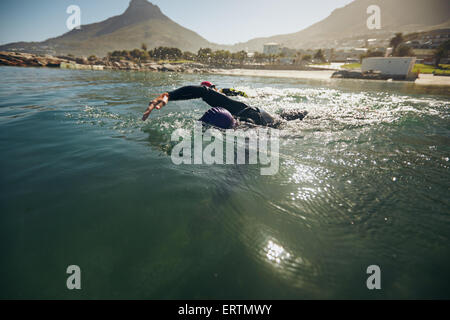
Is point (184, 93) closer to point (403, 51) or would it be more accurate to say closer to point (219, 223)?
point (219, 223)

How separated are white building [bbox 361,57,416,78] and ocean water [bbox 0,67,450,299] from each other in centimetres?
3536

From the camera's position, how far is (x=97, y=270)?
69.1 inches

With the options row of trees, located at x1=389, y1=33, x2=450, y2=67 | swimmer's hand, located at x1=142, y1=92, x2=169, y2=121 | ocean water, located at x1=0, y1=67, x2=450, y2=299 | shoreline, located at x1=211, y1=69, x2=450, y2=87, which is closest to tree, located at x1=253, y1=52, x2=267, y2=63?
shoreline, located at x1=211, y1=69, x2=450, y2=87

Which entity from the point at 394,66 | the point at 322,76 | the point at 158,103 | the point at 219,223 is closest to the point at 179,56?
the point at 322,76

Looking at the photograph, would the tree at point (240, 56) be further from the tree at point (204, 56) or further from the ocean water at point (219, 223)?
the ocean water at point (219, 223)

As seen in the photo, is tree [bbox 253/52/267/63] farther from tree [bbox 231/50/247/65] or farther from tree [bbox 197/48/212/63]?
tree [bbox 197/48/212/63]

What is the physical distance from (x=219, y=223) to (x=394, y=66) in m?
41.4

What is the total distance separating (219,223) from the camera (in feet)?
7.76

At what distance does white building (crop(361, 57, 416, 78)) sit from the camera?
28.7m

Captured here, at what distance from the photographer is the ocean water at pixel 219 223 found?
1.72 metres

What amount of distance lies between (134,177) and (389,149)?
5859 millimetres

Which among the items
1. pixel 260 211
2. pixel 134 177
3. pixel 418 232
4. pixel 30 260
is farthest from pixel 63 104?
pixel 418 232

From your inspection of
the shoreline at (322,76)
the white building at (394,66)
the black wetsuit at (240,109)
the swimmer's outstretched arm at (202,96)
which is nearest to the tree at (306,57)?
the shoreline at (322,76)

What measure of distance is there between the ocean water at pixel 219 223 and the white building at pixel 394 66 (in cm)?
3536
